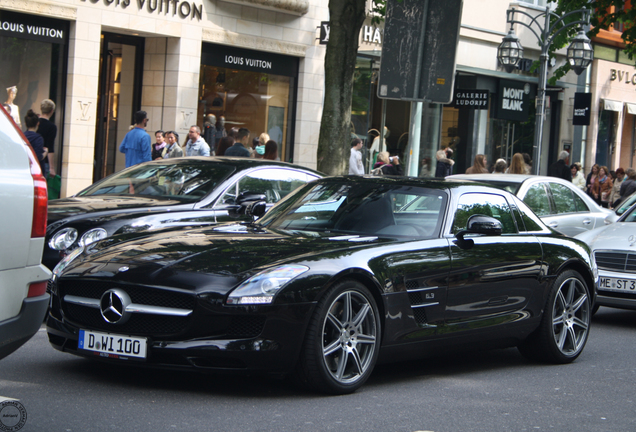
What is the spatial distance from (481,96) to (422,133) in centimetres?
211

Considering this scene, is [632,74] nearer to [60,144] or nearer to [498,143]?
[498,143]

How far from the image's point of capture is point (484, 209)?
7328 millimetres

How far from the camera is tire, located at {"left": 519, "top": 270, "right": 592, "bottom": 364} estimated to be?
24.6ft

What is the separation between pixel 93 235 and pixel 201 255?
2.73 m

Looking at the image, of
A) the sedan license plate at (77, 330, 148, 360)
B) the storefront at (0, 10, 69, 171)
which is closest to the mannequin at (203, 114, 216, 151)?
the storefront at (0, 10, 69, 171)

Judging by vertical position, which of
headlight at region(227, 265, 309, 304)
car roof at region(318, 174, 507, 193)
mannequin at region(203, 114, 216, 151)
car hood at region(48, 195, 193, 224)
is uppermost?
mannequin at region(203, 114, 216, 151)

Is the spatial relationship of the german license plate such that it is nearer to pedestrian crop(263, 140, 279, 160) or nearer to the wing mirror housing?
the wing mirror housing

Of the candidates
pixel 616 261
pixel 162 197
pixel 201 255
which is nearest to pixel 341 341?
pixel 201 255

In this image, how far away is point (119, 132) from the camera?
1964cm

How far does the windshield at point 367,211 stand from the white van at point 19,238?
257 centimetres

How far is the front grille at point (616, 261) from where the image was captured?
9.94 meters

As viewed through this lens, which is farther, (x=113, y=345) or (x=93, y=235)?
(x=93, y=235)

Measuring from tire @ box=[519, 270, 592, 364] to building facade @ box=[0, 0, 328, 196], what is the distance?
479 inches

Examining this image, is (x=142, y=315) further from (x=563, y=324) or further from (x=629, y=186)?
(x=629, y=186)
